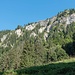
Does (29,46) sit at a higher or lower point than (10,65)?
higher

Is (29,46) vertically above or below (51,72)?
above

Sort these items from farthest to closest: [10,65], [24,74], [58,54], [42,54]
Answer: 1. [58,54]
2. [42,54]
3. [10,65]
4. [24,74]

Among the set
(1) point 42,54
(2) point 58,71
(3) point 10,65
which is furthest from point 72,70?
(1) point 42,54

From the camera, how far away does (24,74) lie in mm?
17016

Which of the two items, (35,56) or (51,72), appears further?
(35,56)

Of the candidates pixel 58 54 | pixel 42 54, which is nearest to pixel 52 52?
pixel 58 54

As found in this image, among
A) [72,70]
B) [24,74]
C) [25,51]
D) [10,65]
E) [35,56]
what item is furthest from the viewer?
[35,56]

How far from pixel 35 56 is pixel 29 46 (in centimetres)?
1391

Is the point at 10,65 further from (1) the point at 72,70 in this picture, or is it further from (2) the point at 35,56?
(1) the point at 72,70

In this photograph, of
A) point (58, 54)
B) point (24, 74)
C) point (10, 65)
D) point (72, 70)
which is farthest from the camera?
point (58, 54)

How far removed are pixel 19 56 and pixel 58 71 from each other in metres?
75.4

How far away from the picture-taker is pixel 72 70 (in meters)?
15.5

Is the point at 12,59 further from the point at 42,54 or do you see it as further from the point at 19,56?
the point at 42,54

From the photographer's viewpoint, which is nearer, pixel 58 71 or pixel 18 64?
pixel 58 71
